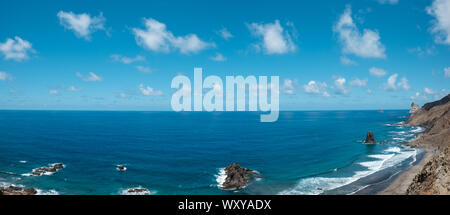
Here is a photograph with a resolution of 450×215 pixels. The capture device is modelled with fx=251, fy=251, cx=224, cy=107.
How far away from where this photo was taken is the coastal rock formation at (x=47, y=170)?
57694mm

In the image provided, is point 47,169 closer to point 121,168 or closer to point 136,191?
point 121,168

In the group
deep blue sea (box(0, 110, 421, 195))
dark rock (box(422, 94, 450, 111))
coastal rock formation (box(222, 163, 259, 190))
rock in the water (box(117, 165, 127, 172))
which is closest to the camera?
coastal rock formation (box(222, 163, 259, 190))

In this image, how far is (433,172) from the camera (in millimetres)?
34531

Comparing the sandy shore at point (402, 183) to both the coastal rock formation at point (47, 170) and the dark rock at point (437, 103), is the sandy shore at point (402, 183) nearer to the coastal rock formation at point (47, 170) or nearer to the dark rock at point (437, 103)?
the coastal rock formation at point (47, 170)

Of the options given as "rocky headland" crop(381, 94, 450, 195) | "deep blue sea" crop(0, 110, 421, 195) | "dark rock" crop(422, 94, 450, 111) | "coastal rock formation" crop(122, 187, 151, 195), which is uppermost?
"dark rock" crop(422, 94, 450, 111)

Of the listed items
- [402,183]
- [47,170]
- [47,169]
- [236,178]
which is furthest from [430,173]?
[47,169]

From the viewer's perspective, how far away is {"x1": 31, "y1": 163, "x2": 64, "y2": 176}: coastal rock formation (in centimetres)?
5769

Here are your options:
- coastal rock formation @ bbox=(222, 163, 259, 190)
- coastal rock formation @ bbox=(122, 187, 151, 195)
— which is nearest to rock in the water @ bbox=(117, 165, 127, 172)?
coastal rock formation @ bbox=(122, 187, 151, 195)

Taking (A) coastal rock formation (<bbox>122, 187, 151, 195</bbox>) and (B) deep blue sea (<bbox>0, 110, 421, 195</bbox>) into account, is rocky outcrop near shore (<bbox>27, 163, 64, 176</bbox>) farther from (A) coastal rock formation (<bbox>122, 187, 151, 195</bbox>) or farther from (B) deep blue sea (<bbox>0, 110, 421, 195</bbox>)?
(A) coastal rock formation (<bbox>122, 187, 151, 195</bbox>)

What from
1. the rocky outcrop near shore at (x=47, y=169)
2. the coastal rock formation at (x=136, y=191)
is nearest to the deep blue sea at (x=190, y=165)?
the coastal rock formation at (x=136, y=191)

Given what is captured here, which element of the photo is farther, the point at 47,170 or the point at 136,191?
the point at 47,170

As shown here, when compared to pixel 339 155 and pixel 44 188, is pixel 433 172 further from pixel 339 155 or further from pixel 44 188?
pixel 44 188

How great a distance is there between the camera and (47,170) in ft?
196
